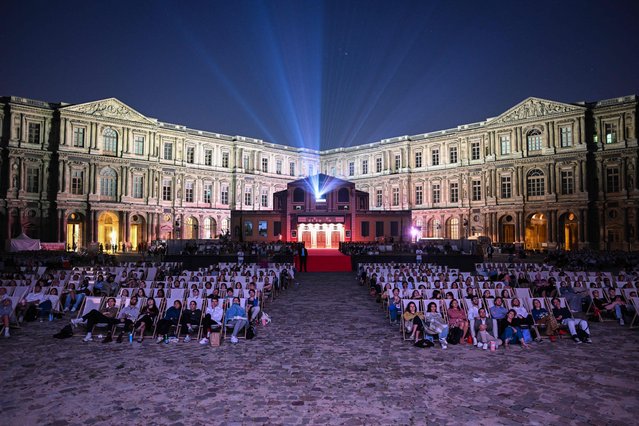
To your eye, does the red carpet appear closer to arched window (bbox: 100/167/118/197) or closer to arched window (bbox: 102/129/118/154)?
arched window (bbox: 100/167/118/197)

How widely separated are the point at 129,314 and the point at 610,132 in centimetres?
4716

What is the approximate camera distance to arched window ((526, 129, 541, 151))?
45938mm

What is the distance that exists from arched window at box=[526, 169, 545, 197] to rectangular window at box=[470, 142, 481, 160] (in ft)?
22.3

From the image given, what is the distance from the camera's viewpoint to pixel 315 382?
7.10m

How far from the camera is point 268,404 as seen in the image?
617 centimetres

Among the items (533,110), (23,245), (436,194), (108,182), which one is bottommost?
(23,245)

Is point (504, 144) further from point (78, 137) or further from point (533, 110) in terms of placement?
point (78, 137)

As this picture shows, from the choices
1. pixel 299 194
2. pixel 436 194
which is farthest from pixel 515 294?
pixel 436 194

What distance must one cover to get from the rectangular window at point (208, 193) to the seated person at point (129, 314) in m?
46.5

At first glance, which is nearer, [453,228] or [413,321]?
[413,321]

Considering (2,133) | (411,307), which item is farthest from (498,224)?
(2,133)

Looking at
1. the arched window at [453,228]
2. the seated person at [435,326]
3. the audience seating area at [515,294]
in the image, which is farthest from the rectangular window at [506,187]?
the seated person at [435,326]

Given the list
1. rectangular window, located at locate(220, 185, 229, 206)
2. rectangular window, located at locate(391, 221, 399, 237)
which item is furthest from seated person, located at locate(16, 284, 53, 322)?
rectangular window, located at locate(220, 185, 229, 206)

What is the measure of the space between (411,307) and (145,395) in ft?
20.2
